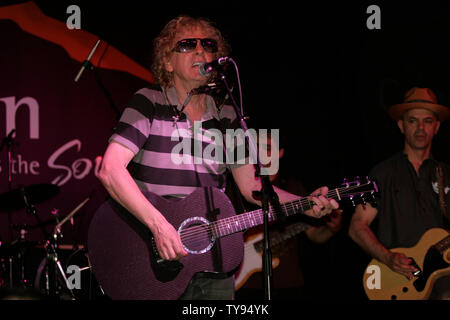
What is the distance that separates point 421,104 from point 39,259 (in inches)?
173

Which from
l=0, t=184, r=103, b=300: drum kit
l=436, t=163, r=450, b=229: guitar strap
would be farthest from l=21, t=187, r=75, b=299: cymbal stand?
l=436, t=163, r=450, b=229: guitar strap

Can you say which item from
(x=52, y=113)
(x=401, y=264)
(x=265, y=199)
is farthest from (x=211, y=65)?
(x=52, y=113)

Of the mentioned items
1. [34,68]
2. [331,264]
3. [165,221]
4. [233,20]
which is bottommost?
[331,264]

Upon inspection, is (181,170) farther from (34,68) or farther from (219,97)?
(34,68)

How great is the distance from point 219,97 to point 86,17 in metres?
3.43

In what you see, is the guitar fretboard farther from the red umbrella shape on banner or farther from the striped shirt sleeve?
the red umbrella shape on banner

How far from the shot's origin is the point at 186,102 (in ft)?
10.4

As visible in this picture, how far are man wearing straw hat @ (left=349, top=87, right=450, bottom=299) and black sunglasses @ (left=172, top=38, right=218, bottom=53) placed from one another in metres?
2.48

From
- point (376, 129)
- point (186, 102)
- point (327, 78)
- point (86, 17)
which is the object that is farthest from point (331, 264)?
point (86, 17)

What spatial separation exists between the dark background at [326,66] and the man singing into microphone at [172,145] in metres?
2.44

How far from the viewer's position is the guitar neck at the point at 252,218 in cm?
310

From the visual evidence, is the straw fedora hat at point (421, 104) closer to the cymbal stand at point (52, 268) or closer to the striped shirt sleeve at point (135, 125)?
the striped shirt sleeve at point (135, 125)

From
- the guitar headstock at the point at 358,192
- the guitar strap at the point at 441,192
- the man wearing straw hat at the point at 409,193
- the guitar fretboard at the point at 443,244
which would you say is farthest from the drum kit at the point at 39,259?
the guitar strap at the point at 441,192

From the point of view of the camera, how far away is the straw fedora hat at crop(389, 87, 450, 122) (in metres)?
5.09
